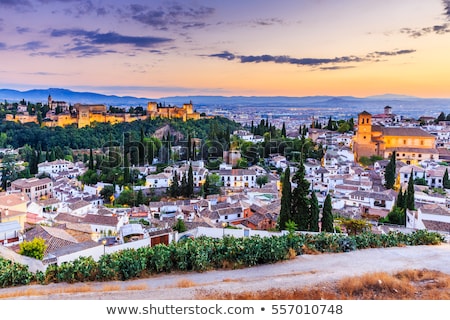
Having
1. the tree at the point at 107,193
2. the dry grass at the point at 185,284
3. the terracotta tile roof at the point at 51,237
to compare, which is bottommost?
the tree at the point at 107,193

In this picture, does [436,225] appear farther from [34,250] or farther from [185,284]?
[34,250]

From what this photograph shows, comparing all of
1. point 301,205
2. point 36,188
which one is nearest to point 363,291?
point 301,205

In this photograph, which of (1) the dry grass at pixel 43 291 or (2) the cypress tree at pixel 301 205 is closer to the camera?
(1) the dry grass at pixel 43 291

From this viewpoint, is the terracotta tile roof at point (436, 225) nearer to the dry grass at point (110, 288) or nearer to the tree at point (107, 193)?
the dry grass at point (110, 288)

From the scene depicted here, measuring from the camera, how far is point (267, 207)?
10562 millimetres

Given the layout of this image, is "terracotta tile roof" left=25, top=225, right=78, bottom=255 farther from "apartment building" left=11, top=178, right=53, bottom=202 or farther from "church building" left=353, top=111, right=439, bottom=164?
"church building" left=353, top=111, right=439, bottom=164

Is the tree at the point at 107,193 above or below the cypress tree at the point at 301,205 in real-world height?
below

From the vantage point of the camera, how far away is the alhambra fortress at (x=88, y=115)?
95.1ft

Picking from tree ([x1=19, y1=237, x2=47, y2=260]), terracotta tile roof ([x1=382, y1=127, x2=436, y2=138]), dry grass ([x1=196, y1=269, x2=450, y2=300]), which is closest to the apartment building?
tree ([x1=19, y1=237, x2=47, y2=260])

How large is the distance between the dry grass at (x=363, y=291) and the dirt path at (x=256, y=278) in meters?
0.11

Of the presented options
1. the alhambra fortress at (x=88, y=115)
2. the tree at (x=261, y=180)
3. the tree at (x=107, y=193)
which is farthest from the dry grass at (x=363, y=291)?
the alhambra fortress at (x=88, y=115)

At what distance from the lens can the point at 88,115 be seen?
30266 millimetres

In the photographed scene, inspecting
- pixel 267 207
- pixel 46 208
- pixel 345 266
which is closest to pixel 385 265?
pixel 345 266
